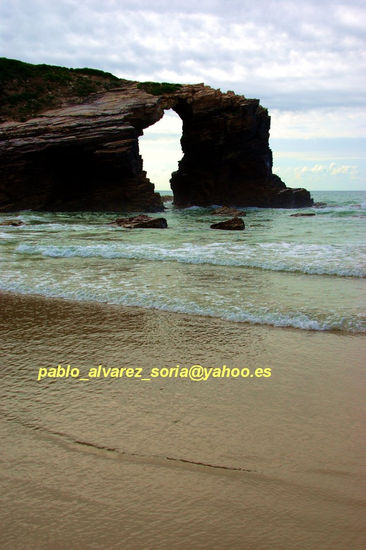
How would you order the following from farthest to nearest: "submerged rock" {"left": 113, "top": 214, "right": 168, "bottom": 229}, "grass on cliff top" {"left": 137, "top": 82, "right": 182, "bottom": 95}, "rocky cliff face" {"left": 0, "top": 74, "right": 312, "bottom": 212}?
"grass on cliff top" {"left": 137, "top": 82, "right": 182, "bottom": 95}, "rocky cliff face" {"left": 0, "top": 74, "right": 312, "bottom": 212}, "submerged rock" {"left": 113, "top": 214, "right": 168, "bottom": 229}

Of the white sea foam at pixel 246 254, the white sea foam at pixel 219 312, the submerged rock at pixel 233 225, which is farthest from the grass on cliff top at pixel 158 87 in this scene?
the white sea foam at pixel 219 312

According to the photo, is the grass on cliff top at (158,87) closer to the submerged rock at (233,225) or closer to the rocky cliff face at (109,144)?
the rocky cliff face at (109,144)

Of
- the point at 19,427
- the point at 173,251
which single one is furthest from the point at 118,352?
the point at 173,251

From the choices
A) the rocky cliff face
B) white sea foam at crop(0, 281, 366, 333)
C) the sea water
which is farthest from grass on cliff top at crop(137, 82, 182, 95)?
→ white sea foam at crop(0, 281, 366, 333)

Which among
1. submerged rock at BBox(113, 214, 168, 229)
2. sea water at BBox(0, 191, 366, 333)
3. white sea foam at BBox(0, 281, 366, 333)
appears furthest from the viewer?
submerged rock at BBox(113, 214, 168, 229)

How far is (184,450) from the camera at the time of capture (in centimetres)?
266

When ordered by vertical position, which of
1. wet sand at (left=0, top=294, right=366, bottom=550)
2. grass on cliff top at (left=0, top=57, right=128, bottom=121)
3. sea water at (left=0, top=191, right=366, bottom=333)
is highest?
grass on cliff top at (left=0, top=57, right=128, bottom=121)

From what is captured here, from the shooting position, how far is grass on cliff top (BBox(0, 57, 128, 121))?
3294cm

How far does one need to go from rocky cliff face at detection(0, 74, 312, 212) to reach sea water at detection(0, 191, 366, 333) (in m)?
16.8

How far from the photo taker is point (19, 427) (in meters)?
2.90

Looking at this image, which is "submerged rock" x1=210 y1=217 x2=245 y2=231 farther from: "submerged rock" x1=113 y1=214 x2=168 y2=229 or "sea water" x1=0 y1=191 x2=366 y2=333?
"sea water" x1=0 y1=191 x2=366 y2=333

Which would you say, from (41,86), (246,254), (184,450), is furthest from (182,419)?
(41,86)

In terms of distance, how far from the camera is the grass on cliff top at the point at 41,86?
108 feet

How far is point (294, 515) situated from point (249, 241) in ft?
40.2
